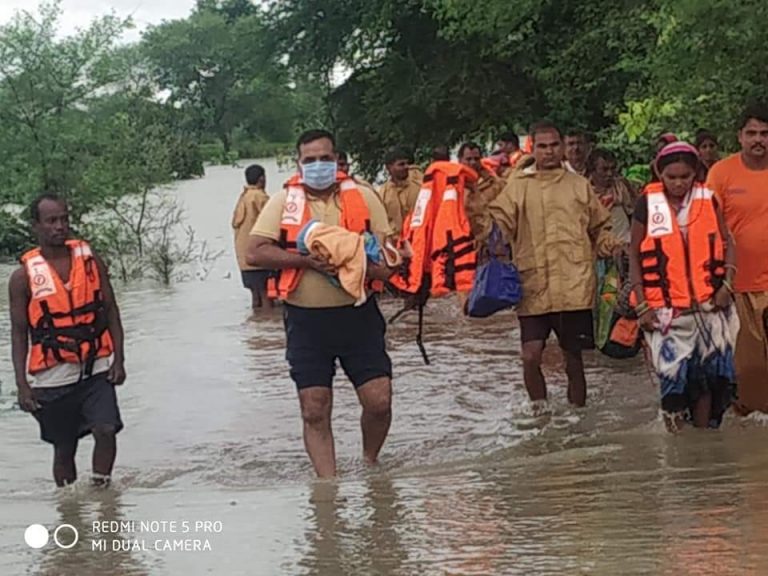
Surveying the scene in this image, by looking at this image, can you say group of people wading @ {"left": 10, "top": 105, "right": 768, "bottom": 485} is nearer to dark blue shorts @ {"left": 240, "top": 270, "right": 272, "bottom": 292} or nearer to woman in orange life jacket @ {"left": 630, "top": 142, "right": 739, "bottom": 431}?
woman in orange life jacket @ {"left": 630, "top": 142, "right": 739, "bottom": 431}

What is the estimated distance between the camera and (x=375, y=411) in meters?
7.19

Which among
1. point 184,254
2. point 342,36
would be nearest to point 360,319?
point 342,36

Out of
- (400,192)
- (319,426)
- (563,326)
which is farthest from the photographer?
(400,192)

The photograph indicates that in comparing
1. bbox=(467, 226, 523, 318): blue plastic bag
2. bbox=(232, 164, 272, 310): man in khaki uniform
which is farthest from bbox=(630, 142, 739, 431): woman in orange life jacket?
bbox=(232, 164, 272, 310): man in khaki uniform

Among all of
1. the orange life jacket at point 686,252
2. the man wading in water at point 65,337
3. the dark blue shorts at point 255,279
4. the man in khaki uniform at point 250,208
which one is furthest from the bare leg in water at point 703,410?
the dark blue shorts at point 255,279

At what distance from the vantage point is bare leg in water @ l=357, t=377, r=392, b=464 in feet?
23.3

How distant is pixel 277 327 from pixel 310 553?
10.6 metres

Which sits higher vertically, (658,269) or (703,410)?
(658,269)

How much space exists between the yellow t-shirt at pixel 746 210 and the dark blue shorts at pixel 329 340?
79.6 inches

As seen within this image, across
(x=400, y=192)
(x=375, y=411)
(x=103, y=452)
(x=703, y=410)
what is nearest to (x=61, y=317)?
(x=103, y=452)

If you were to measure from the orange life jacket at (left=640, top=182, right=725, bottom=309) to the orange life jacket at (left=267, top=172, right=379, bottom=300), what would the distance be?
142cm

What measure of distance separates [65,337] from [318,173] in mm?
1475

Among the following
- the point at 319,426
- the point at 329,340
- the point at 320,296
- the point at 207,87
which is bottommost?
the point at 319,426

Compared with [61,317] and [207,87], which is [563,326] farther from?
[207,87]
